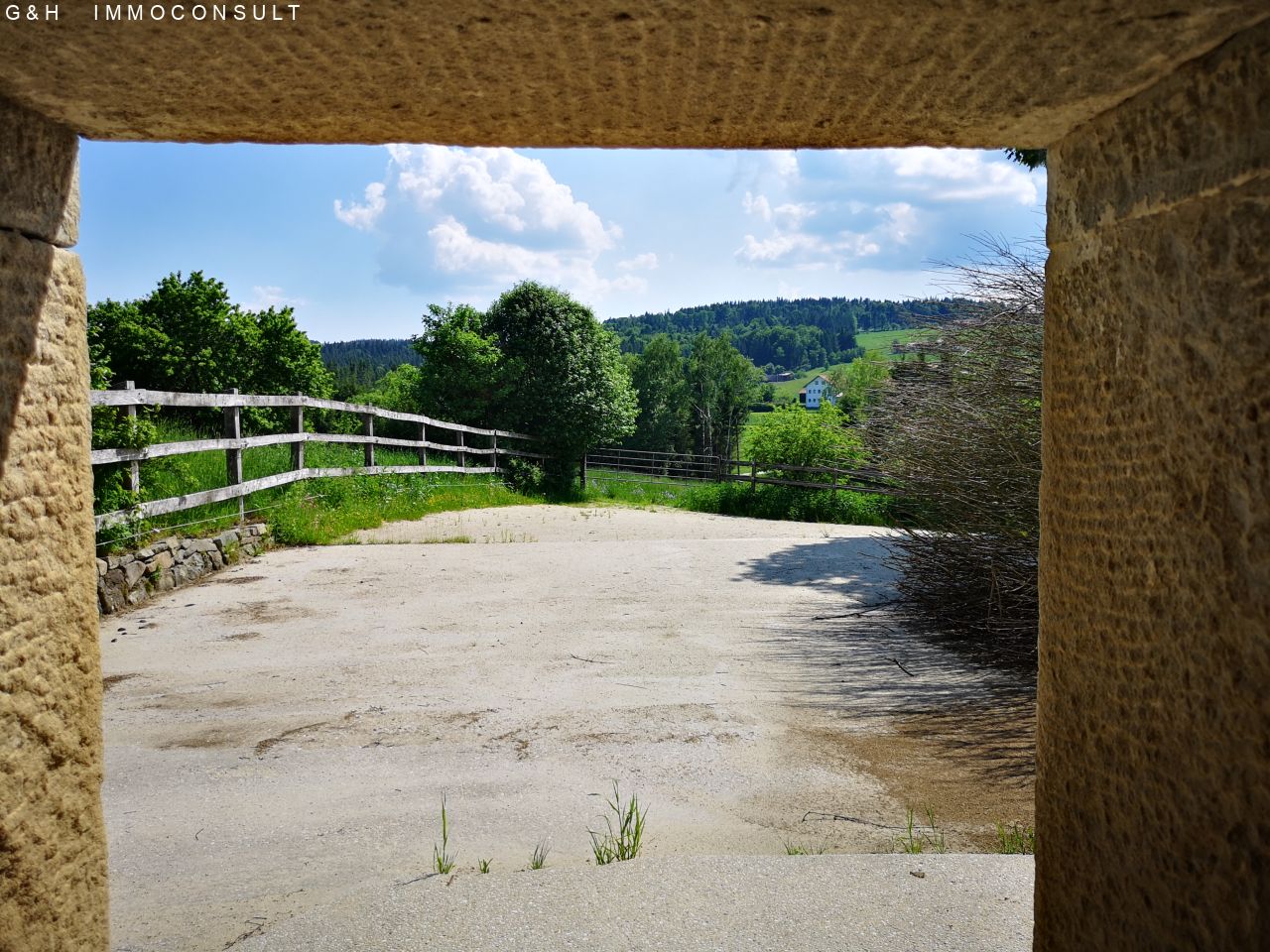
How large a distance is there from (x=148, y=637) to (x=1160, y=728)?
6.00m

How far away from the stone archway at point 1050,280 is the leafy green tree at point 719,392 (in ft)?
174

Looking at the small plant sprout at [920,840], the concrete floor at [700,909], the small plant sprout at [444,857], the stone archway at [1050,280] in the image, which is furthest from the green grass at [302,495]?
the small plant sprout at [920,840]

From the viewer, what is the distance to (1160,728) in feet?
4.77

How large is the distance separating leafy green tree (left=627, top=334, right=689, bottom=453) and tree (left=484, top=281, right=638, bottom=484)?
33.5m

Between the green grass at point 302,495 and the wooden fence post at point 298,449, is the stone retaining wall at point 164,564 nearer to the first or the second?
the green grass at point 302,495

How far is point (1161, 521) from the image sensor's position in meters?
1.46

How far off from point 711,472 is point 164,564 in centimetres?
1914

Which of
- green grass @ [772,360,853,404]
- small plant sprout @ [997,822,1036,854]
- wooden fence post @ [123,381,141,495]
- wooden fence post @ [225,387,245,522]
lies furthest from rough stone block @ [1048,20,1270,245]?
green grass @ [772,360,853,404]

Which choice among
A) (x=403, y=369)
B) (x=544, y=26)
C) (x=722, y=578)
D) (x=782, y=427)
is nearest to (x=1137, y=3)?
(x=544, y=26)

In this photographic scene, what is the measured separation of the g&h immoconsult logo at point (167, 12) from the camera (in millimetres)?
1306

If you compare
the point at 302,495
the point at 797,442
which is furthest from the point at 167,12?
the point at 797,442

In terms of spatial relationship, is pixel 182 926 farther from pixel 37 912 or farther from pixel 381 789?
pixel 381 789

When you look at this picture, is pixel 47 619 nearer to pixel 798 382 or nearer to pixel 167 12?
pixel 167 12

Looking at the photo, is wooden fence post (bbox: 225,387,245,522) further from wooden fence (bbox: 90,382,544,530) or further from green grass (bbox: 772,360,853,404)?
green grass (bbox: 772,360,853,404)
